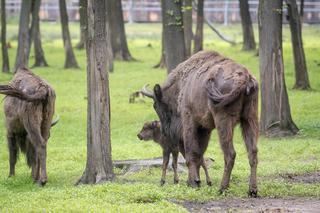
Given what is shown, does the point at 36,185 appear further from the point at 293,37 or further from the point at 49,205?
the point at 293,37

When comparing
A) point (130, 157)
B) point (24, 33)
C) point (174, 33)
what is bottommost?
point (130, 157)

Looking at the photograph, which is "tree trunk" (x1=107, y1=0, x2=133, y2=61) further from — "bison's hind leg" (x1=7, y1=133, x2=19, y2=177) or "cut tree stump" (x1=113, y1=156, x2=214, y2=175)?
"bison's hind leg" (x1=7, y1=133, x2=19, y2=177)

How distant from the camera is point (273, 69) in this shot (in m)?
18.8

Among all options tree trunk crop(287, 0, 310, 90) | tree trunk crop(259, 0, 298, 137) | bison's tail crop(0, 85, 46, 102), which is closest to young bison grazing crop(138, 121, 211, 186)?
bison's tail crop(0, 85, 46, 102)

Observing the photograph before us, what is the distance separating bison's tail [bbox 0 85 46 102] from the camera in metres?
13.3

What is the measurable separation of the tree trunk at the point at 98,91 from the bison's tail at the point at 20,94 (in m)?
1.22

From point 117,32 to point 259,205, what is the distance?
2859 centimetres

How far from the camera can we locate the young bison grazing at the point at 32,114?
535 inches

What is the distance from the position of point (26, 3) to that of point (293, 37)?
10.0 m

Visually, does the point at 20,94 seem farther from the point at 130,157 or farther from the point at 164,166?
the point at 130,157

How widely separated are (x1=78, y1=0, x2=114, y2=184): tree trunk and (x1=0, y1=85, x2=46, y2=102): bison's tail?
4.01ft

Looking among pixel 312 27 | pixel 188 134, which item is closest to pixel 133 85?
pixel 188 134

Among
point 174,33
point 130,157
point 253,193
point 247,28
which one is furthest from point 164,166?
point 247,28

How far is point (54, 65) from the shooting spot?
36.9 metres
